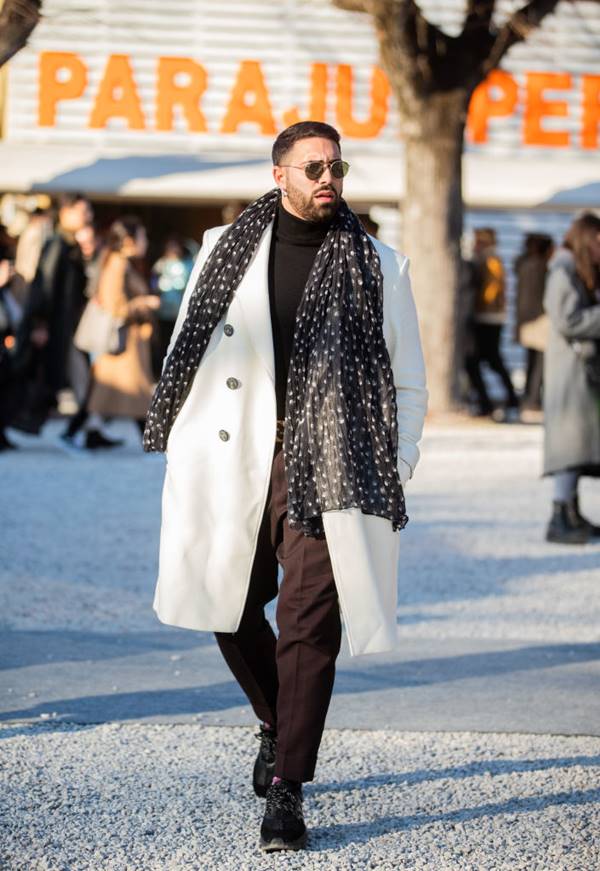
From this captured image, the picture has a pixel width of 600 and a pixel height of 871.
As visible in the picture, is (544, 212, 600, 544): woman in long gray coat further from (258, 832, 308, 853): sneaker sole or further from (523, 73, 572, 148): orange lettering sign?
(523, 73, 572, 148): orange lettering sign

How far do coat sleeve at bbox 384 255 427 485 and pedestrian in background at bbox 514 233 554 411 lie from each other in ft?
46.3

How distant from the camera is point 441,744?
5098 mm

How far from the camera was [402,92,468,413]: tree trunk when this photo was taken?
53.8 feet

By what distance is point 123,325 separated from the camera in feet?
44.5

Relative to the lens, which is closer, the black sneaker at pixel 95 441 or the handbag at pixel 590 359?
the handbag at pixel 590 359

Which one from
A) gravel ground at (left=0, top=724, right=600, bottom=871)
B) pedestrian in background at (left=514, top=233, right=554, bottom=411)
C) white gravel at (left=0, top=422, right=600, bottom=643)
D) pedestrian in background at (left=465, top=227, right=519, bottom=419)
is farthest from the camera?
pedestrian in background at (left=465, top=227, right=519, bottom=419)

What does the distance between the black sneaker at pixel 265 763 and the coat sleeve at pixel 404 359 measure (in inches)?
31.8

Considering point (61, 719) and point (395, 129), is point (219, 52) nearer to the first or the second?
point (395, 129)

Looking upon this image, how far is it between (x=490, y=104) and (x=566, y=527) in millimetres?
15266

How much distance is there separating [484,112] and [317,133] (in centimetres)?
1978

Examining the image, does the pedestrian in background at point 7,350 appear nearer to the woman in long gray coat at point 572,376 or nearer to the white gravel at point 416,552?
the white gravel at point 416,552

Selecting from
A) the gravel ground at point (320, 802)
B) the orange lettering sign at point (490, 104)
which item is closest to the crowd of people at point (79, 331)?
the gravel ground at point (320, 802)

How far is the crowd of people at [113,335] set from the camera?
908 cm

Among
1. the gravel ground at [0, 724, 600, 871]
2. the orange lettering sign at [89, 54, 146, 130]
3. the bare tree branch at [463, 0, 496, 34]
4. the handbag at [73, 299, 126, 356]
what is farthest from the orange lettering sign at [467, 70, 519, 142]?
the gravel ground at [0, 724, 600, 871]
